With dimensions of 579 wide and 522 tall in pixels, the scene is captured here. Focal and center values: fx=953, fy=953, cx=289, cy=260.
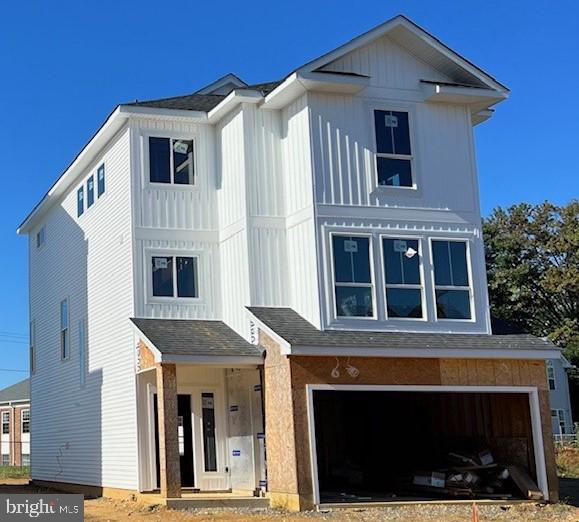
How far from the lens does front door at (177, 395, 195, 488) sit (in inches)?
851

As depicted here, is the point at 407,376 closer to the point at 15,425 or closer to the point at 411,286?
the point at 411,286

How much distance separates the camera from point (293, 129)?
70.1 ft

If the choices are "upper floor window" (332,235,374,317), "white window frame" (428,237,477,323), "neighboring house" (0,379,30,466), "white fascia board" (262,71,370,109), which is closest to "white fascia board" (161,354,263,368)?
"upper floor window" (332,235,374,317)

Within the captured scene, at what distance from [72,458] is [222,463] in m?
6.24

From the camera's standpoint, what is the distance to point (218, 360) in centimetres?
1947

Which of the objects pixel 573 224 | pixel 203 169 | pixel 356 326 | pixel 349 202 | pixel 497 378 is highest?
pixel 573 224

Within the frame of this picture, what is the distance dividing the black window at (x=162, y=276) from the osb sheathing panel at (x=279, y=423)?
3.09 meters

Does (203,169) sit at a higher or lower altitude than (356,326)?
higher

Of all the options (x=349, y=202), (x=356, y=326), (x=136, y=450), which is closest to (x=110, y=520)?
(x=136, y=450)

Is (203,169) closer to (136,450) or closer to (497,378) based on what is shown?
(136,450)

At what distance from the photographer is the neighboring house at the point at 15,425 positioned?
58.0 metres

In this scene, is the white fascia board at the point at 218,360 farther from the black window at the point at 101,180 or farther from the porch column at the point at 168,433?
the black window at the point at 101,180

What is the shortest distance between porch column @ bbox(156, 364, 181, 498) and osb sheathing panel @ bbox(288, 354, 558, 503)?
78.1 inches

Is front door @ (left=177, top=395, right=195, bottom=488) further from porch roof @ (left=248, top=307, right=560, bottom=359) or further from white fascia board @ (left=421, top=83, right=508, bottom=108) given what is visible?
white fascia board @ (left=421, top=83, right=508, bottom=108)
